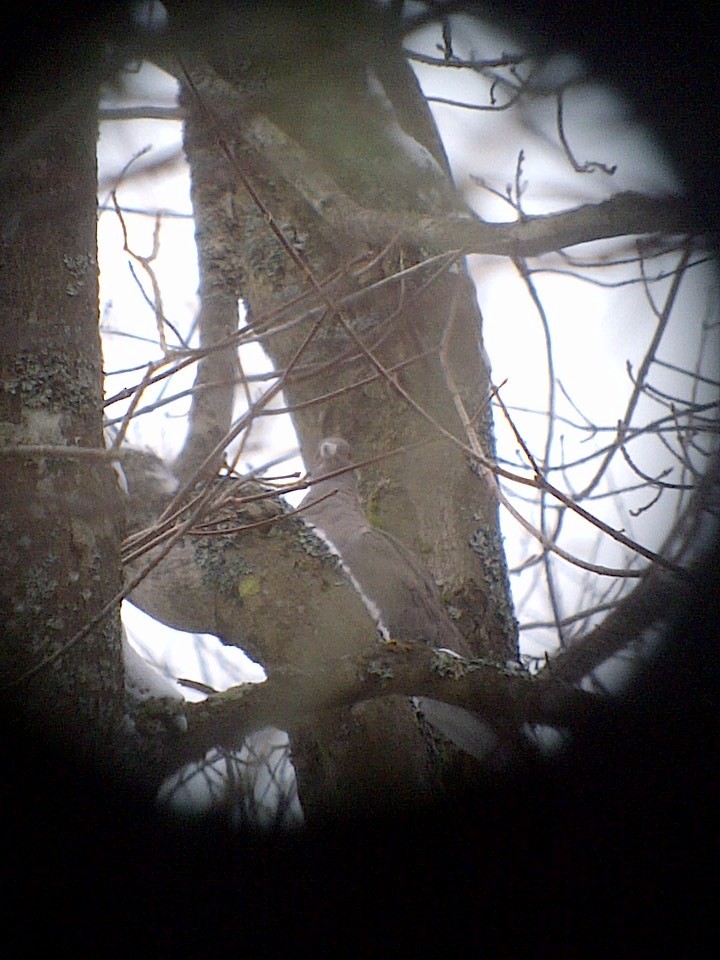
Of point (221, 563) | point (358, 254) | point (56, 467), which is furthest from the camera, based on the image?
point (358, 254)

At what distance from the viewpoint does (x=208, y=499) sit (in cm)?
80

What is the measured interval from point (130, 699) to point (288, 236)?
870mm

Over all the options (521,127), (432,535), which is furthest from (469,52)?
(432,535)

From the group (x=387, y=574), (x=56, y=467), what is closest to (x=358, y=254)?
(x=387, y=574)

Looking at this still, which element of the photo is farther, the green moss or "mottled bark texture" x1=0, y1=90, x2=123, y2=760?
the green moss

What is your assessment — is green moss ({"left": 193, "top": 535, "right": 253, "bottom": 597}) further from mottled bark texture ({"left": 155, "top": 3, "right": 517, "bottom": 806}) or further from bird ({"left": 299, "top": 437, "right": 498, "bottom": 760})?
bird ({"left": 299, "top": 437, "right": 498, "bottom": 760})

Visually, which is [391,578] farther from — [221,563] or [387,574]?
[221,563]

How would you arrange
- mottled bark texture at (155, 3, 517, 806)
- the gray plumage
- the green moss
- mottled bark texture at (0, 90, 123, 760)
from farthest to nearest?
1. the gray plumage
2. mottled bark texture at (155, 3, 517, 806)
3. the green moss
4. mottled bark texture at (0, 90, 123, 760)

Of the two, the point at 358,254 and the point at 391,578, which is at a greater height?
the point at 358,254

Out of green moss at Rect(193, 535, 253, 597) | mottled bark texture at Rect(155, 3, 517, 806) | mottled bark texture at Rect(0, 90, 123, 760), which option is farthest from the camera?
mottled bark texture at Rect(155, 3, 517, 806)

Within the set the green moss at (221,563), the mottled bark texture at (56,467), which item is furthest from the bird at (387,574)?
the mottled bark texture at (56,467)

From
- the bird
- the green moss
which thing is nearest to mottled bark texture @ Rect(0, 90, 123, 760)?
the green moss

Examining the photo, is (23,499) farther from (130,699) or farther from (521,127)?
(521,127)

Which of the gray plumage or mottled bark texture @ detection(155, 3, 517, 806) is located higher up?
mottled bark texture @ detection(155, 3, 517, 806)
